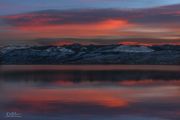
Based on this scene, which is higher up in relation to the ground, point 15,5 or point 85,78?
point 15,5

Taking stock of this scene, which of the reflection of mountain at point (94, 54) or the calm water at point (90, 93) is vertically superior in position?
the reflection of mountain at point (94, 54)

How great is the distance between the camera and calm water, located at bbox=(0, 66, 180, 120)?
390 centimetres

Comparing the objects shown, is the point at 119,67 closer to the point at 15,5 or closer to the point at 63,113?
the point at 63,113

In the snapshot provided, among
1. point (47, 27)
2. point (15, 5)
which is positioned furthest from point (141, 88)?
point (15, 5)

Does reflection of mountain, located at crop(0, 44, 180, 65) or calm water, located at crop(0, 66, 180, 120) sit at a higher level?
reflection of mountain, located at crop(0, 44, 180, 65)

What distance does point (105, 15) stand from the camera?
3947 millimetres

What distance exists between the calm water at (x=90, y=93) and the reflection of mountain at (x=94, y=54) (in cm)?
6

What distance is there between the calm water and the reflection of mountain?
6cm

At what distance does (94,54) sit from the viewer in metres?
4.00

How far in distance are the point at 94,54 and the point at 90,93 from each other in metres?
0.28

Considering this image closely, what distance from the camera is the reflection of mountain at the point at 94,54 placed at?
3949 millimetres

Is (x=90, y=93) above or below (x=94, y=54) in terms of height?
below

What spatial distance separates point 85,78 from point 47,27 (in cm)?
45

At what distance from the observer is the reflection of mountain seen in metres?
3.95
